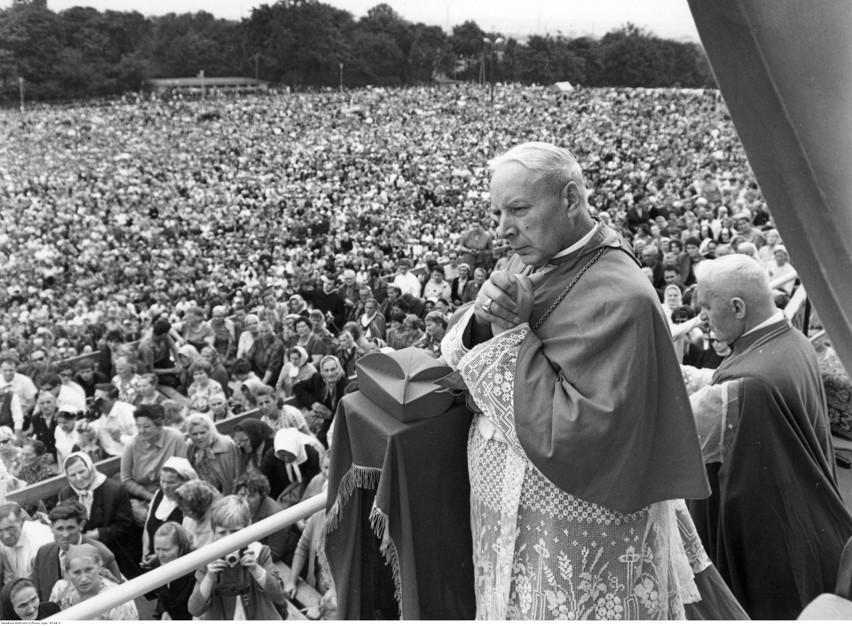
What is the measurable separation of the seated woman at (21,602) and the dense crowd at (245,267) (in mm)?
11

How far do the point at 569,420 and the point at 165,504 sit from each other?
2.64 metres

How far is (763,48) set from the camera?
937 millimetres

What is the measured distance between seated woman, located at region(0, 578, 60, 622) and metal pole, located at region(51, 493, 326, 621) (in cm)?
155

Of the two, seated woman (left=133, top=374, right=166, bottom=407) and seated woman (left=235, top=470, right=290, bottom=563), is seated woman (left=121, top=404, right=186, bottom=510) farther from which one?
seated woman (left=133, top=374, right=166, bottom=407)

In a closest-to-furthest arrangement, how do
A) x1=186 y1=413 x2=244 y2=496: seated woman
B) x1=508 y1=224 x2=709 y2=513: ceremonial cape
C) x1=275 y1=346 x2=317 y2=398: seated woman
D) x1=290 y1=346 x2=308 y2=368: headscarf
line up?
x1=508 y1=224 x2=709 y2=513: ceremonial cape, x1=186 y1=413 x2=244 y2=496: seated woman, x1=275 y1=346 x2=317 y2=398: seated woman, x1=290 y1=346 x2=308 y2=368: headscarf

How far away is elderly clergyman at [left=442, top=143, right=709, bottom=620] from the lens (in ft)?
3.67

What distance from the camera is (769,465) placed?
1693 mm

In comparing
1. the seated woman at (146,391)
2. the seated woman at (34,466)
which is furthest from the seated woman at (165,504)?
the seated woman at (146,391)

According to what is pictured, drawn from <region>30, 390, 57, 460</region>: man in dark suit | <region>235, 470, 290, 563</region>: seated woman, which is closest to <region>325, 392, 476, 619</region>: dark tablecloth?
<region>235, 470, 290, 563</region>: seated woman

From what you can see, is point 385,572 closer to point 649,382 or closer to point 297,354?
point 649,382

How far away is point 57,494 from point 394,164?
71.3 ft

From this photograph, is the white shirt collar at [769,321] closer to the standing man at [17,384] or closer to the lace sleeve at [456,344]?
the lace sleeve at [456,344]

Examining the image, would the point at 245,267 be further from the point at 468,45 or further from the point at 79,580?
the point at 79,580

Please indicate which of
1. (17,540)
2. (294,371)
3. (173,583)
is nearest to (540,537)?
(173,583)
